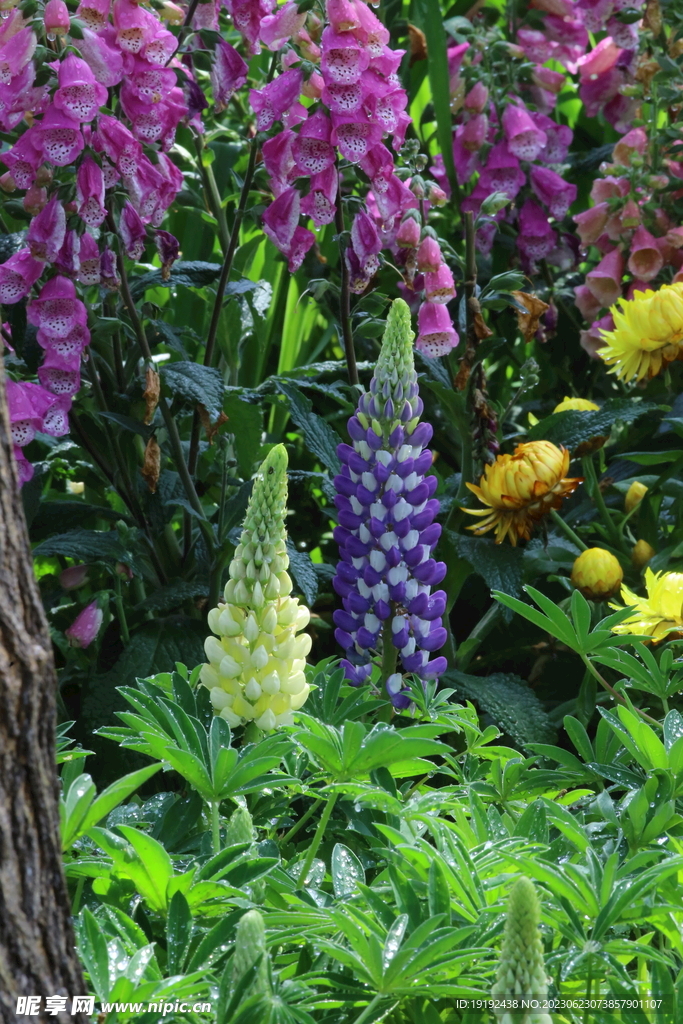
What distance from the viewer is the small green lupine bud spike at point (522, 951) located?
529 millimetres

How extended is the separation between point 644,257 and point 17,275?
1.21 metres

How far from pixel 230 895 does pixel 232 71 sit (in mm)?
1234

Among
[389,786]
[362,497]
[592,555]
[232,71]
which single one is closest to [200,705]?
[389,786]

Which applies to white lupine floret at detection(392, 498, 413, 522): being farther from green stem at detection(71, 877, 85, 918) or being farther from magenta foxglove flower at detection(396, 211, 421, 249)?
magenta foxglove flower at detection(396, 211, 421, 249)

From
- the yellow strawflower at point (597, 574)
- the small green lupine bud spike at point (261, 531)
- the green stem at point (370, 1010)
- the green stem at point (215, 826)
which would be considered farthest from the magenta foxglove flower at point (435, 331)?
the green stem at point (370, 1010)

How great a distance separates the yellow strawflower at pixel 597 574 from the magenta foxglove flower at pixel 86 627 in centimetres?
71

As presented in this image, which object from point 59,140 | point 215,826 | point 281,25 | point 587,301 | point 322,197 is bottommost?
point 215,826

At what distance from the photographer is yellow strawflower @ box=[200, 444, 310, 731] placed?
86 centimetres

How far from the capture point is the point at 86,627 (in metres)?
1.54

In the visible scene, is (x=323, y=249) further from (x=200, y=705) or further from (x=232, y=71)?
(x=200, y=705)

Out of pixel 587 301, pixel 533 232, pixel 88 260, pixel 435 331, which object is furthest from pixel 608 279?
pixel 88 260

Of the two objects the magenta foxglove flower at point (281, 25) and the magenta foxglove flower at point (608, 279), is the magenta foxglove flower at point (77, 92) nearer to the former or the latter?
the magenta foxglove flower at point (281, 25)

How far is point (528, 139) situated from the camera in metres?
2.08

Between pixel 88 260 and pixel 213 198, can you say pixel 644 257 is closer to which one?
pixel 213 198
